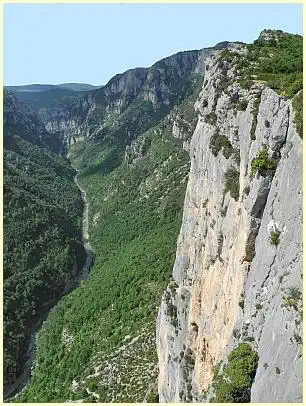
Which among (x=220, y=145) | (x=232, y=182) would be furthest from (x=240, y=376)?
(x=220, y=145)

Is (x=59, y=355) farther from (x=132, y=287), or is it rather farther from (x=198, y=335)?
(x=198, y=335)

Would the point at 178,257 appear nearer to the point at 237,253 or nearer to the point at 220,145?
the point at 220,145

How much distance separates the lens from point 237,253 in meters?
35.9

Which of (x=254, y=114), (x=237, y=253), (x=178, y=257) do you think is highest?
(x=254, y=114)

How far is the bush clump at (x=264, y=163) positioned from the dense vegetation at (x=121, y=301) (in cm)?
3177

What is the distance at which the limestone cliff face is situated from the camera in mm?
26922

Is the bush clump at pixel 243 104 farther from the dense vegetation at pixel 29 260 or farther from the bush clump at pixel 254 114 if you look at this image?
the dense vegetation at pixel 29 260

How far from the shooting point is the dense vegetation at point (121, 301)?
66.2m

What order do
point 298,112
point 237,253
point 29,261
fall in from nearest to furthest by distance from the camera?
point 298,112 < point 237,253 < point 29,261

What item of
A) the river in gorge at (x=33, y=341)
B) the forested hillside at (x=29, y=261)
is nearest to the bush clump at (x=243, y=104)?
the river in gorge at (x=33, y=341)

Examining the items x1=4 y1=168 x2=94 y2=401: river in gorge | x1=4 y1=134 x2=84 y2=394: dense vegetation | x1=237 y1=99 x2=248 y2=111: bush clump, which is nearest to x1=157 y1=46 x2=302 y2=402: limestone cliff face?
x1=237 y1=99 x2=248 y2=111: bush clump

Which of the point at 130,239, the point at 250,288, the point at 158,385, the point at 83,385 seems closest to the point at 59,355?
the point at 83,385

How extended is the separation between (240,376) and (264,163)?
13380 mm

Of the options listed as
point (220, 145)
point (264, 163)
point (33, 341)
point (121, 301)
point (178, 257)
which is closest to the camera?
point (264, 163)
